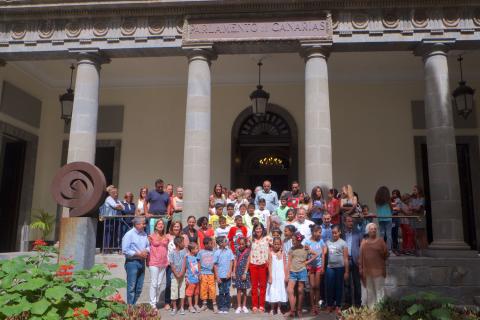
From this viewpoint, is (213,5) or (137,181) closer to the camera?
(213,5)

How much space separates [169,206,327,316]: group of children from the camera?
7.69m

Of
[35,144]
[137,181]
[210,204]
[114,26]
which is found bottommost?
[210,204]

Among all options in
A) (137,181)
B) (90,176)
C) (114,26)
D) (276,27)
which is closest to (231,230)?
(90,176)

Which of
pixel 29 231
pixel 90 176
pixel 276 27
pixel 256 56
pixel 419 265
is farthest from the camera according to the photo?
pixel 29 231

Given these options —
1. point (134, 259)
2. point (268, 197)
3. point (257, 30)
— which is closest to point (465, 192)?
point (268, 197)

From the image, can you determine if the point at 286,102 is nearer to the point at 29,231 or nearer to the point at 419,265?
the point at 419,265

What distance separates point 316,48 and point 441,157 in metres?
3.81

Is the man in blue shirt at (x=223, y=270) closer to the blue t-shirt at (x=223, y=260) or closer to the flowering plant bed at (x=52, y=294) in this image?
the blue t-shirt at (x=223, y=260)

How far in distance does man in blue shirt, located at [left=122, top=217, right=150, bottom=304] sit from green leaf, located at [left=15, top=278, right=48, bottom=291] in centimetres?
308

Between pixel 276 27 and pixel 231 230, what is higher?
pixel 276 27

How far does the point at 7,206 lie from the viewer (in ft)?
49.1

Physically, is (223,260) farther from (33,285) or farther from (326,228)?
(33,285)

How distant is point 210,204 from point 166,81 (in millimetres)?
6317

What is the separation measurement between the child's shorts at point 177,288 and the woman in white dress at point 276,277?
149 centimetres
